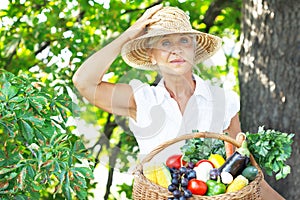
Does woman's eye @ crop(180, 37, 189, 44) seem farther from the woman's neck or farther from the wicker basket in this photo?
the wicker basket

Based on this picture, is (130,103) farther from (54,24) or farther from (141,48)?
(54,24)

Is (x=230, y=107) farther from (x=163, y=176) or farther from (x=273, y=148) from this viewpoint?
(x=163, y=176)

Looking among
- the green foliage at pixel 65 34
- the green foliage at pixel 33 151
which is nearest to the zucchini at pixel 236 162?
the green foliage at pixel 33 151

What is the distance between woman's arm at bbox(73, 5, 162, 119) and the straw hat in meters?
0.03

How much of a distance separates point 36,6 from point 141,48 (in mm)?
1636

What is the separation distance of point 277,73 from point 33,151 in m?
1.33

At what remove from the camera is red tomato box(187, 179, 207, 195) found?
189cm

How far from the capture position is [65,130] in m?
2.69

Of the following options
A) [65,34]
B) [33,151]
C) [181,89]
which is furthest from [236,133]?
[65,34]

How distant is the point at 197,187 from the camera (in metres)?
1.89

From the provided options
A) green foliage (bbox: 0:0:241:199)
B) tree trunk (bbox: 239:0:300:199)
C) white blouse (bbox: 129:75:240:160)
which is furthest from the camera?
green foliage (bbox: 0:0:241:199)

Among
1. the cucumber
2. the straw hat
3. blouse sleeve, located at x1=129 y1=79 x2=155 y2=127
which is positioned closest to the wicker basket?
the cucumber

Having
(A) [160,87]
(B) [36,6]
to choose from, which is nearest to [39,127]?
(A) [160,87]

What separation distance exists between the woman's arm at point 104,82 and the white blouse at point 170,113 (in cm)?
4
